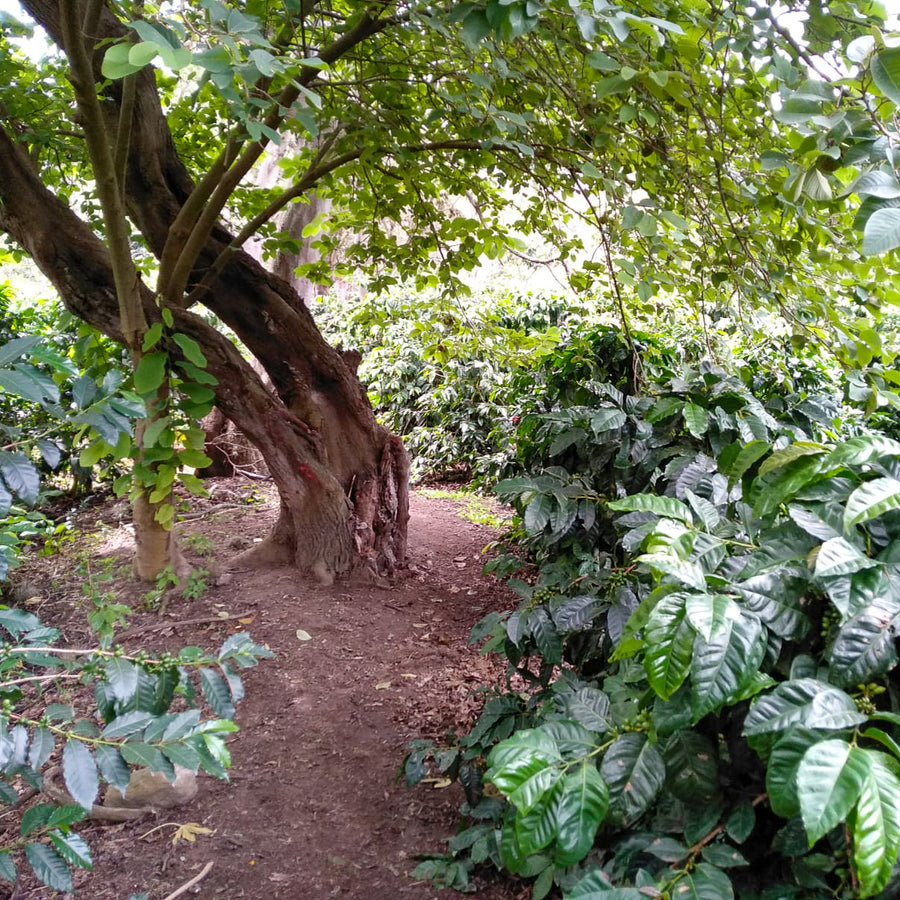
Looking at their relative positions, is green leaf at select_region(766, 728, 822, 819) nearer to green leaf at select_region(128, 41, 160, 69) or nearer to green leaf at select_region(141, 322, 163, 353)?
green leaf at select_region(128, 41, 160, 69)

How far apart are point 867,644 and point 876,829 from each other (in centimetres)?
24

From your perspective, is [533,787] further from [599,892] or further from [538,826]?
A: [599,892]

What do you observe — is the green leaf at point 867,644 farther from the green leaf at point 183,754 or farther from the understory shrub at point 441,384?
the understory shrub at point 441,384

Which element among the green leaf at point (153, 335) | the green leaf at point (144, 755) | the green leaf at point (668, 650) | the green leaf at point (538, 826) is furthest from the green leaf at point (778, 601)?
the green leaf at point (153, 335)

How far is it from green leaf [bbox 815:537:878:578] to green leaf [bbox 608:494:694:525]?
0.96 feet

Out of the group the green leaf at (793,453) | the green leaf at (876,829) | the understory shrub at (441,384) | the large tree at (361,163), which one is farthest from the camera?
the understory shrub at (441,384)

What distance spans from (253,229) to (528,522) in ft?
8.81

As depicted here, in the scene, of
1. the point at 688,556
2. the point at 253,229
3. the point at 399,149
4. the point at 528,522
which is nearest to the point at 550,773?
the point at 688,556

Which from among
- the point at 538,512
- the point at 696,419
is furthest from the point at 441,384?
the point at 696,419

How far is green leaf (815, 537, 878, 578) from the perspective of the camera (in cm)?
92

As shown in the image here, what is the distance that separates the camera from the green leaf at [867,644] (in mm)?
901

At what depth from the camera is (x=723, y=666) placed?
964 millimetres

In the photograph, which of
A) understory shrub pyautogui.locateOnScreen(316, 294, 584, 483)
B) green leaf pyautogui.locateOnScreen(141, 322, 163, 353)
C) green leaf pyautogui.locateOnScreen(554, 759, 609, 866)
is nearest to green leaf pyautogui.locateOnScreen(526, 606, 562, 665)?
green leaf pyautogui.locateOnScreen(554, 759, 609, 866)

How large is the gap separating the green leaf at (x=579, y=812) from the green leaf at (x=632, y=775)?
7 cm
